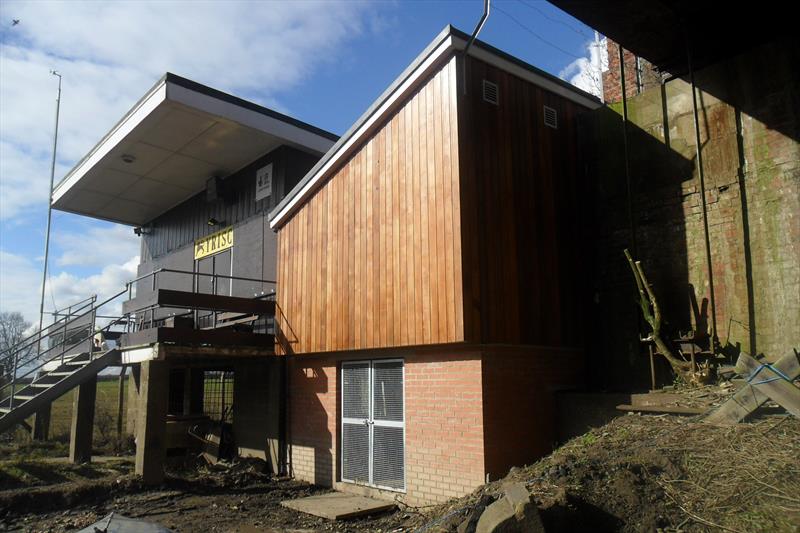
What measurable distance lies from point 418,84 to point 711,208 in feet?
14.9

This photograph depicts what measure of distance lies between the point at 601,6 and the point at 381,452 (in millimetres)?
7062

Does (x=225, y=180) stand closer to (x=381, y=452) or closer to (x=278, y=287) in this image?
(x=278, y=287)

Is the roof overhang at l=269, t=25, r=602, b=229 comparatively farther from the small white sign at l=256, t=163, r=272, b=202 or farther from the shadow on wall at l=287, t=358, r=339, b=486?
the shadow on wall at l=287, t=358, r=339, b=486

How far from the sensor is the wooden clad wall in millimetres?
8594

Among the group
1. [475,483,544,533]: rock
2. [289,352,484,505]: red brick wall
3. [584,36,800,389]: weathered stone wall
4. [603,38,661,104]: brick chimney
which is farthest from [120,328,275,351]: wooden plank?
[603,38,661,104]: brick chimney

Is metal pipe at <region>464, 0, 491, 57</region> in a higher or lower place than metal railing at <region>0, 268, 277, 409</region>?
higher

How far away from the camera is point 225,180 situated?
1631 centimetres

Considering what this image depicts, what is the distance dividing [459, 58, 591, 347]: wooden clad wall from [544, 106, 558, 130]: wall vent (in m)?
0.10

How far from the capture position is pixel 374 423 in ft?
33.0

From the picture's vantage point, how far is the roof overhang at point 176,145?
1313 centimetres

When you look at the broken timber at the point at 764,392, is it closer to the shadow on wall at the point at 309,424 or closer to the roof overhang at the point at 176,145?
the shadow on wall at the point at 309,424

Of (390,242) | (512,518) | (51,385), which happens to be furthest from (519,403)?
(51,385)

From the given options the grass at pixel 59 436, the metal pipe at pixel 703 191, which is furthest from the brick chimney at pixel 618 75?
the grass at pixel 59 436

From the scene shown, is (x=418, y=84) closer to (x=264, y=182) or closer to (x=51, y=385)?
(x=264, y=182)
